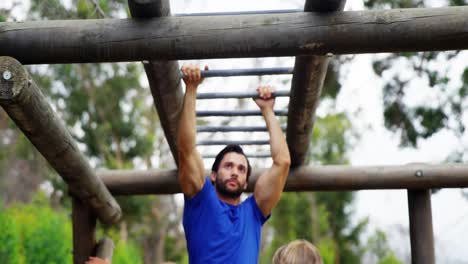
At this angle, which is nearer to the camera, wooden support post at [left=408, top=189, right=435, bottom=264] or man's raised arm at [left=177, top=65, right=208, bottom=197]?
man's raised arm at [left=177, top=65, right=208, bottom=197]

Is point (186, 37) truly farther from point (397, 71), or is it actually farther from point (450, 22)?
point (397, 71)

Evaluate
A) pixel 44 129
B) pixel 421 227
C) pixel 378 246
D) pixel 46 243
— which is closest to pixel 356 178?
pixel 421 227

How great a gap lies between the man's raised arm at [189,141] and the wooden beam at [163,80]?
0.21 meters

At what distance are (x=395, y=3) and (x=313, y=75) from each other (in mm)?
5304

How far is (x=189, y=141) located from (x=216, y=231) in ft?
1.38

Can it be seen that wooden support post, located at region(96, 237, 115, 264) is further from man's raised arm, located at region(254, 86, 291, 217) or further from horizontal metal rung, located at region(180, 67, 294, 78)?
horizontal metal rung, located at region(180, 67, 294, 78)

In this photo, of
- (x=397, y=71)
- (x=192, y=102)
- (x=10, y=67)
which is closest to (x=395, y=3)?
(x=397, y=71)

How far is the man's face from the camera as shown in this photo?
11.0ft

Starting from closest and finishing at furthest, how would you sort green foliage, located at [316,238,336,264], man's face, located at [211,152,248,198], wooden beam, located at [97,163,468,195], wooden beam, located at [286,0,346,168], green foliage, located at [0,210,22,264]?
wooden beam, located at [286,0,346,168] → man's face, located at [211,152,248,198] → wooden beam, located at [97,163,468,195] → green foliage, located at [0,210,22,264] → green foliage, located at [316,238,336,264]

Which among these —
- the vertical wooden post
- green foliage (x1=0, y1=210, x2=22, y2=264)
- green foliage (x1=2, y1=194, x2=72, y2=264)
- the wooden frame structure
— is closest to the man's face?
the wooden frame structure

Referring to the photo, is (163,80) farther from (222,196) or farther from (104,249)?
(104,249)

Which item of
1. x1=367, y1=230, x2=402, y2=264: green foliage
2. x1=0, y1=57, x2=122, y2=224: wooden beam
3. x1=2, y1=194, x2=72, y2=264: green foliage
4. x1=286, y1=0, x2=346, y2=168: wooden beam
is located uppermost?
x1=367, y1=230, x2=402, y2=264: green foliage

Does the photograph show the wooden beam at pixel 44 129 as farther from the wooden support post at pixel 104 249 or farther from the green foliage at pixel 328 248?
the green foliage at pixel 328 248

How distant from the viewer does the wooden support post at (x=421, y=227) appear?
5137 millimetres
